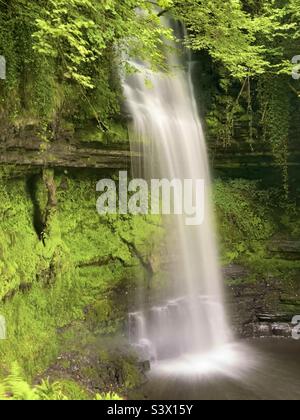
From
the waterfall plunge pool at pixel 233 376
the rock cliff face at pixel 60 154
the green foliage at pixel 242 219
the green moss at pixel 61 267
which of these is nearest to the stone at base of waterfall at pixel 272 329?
the waterfall plunge pool at pixel 233 376

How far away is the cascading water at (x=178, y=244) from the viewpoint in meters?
8.80

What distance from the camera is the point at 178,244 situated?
9750mm

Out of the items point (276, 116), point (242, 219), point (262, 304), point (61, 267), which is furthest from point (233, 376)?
point (276, 116)

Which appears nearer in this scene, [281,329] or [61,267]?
[61,267]

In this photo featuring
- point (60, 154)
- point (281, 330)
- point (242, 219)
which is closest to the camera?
point (60, 154)

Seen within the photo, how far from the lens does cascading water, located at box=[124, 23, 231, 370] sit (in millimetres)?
8797

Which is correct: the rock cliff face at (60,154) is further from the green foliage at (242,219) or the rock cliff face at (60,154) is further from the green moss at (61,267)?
the green foliage at (242,219)

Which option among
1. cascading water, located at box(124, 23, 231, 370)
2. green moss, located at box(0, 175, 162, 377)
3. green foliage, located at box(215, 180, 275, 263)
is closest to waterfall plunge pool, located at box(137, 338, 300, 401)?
cascading water, located at box(124, 23, 231, 370)

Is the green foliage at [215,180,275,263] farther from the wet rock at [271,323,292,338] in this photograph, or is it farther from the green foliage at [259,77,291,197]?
the wet rock at [271,323,292,338]

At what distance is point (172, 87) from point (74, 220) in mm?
5036

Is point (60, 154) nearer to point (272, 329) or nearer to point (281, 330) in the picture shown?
point (272, 329)
